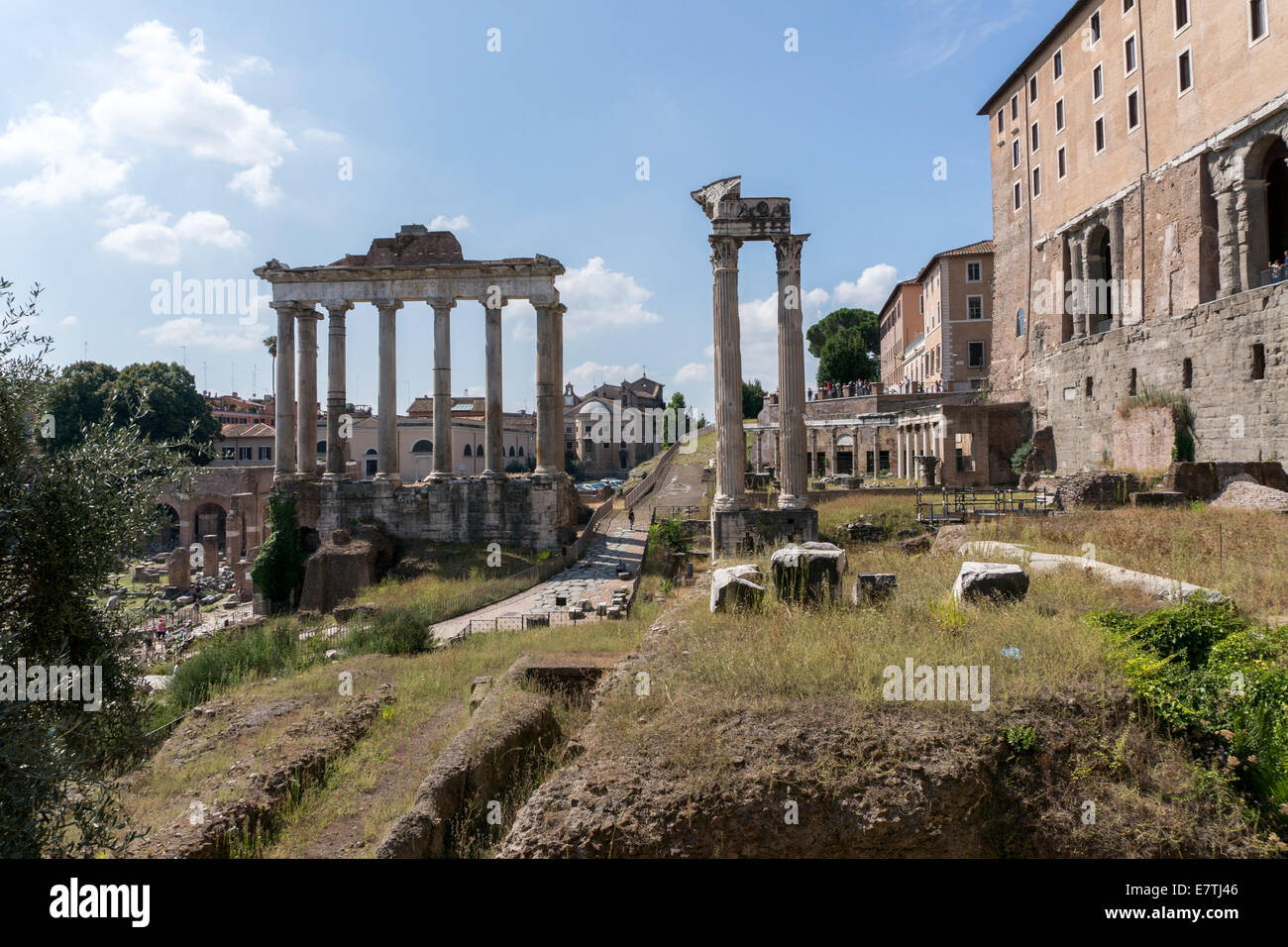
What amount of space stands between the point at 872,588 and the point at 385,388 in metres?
21.1

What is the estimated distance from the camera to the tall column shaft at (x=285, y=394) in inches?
1009

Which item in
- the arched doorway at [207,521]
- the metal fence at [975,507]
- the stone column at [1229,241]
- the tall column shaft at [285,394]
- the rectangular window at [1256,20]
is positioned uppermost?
the rectangular window at [1256,20]

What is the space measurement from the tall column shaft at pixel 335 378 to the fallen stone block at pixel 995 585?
2286 centimetres

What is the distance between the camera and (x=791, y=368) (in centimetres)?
1744

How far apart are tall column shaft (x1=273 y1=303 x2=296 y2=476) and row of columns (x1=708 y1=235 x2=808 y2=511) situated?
16.9 metres

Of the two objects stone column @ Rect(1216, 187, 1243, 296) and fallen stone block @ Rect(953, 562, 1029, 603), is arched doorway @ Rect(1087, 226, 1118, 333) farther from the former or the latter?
fallen stone block @ Rect(953, 562, 1029, 603)

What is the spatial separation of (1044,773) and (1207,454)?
19.7 m

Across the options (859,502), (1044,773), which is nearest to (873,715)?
(1044,773)

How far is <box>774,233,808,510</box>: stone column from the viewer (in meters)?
17.4

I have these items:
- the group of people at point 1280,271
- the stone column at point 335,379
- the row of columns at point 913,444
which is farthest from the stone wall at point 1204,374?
the stone column at point 335,379

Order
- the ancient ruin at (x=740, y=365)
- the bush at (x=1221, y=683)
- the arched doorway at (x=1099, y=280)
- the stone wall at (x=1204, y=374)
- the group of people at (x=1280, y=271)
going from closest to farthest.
Answer: the bush at (x=1221, y=683)
the ancient ruin at (x=740, y=365)
the stone wall at (x=1204, y=374)
the group of people at (x=1280, y=271)
the arched doorway at (x=1099, y=280)

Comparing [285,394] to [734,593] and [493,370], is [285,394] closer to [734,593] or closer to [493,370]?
[493,370]

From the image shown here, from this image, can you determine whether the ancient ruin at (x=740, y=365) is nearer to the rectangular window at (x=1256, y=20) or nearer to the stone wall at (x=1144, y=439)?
the stone wall at (x=1144, y=439)

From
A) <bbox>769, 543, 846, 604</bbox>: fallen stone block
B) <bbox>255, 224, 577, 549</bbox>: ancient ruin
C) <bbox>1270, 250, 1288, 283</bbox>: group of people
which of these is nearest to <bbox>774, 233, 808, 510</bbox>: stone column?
<bbox>769, 543, 846, 604</bbox>: fallen stone block
